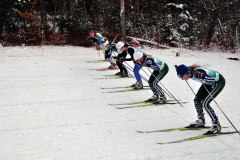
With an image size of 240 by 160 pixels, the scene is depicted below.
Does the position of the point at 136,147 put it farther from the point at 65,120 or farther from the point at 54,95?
the point at 54,95

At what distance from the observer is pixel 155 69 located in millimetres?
10414

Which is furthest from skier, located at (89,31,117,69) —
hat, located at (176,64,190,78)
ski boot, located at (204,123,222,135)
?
ski boot, located at (204,123,222,135)

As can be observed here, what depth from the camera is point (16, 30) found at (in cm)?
2588

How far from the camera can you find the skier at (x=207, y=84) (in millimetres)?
7773

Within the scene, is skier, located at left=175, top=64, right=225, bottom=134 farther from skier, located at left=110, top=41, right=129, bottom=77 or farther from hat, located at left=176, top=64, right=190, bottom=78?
skier, located at left=110, top=41, right=129, bottom=77

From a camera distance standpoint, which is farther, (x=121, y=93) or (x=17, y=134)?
(x=121, y=93)

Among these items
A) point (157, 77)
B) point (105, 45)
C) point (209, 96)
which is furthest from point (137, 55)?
point (105, 45)

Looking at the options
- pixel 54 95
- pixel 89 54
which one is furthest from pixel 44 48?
pixel 54 95

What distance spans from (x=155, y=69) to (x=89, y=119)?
2.51 metres

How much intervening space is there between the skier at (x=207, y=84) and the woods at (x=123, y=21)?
52.7 feet

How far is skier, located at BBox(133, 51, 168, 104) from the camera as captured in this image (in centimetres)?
1033

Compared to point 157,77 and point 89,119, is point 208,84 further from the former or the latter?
point 89,119

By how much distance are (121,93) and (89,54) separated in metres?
9.90

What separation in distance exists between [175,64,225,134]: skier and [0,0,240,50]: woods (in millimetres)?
16069
